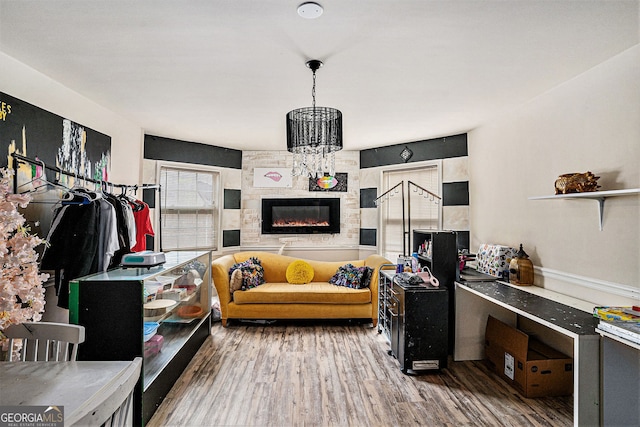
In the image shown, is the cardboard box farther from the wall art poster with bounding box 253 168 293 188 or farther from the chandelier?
the wall art poster with bounding box 253 168 293 188

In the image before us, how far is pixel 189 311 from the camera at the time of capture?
11.3 feet

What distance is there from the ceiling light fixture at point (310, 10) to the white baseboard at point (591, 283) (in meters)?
2.64

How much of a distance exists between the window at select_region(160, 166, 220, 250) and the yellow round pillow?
141cm

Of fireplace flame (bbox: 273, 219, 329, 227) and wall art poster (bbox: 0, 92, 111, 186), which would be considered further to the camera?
fireplace flame (bbox: 273, 219, 329, 227)

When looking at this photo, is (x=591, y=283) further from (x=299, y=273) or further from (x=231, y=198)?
(x=231, y=198)

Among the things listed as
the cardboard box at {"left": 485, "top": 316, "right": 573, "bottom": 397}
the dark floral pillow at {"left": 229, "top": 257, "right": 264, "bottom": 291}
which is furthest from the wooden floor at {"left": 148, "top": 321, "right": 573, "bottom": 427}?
the dark floral pillow at {"left": 229, "top": 257, "right": 264, "bottom": 291}

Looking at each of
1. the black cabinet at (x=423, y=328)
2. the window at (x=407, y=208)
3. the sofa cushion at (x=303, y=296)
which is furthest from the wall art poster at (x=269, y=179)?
the black cabinet at (x=423, y=328)

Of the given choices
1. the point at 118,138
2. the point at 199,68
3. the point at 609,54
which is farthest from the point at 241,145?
the point at 609,54

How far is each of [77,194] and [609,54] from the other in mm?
3913

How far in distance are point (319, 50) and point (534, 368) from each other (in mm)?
2839

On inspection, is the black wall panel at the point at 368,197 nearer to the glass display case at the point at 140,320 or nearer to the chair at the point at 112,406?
the glass display case at the point at 140,320

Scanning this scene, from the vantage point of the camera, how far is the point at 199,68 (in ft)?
8.79

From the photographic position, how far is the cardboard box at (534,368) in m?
2.65

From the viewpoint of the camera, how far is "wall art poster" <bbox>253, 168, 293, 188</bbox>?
18.8 ft
